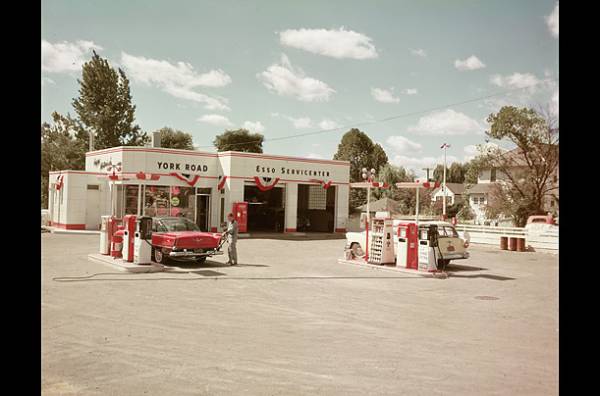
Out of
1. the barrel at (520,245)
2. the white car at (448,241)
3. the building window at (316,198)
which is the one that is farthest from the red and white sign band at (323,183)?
the white car at (448,241)

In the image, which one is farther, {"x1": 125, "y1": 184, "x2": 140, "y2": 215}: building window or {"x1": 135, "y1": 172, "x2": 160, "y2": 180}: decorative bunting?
{"x1": 125, "y1": 184, "x2": 140, "y2": 215}: building window

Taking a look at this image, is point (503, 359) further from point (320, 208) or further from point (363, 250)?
point (320, 208)

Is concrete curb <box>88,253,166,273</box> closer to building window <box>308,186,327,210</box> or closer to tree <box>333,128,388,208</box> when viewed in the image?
building window <box>308,186,327,210</box>

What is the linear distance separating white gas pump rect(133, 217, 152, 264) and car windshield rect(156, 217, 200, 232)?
4.69 feet

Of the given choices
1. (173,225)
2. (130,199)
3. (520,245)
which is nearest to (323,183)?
(130,199)

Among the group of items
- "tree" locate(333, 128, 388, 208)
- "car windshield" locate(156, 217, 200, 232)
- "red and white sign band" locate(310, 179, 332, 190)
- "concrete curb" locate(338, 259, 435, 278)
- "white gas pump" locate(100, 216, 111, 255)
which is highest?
"tree" locate(333, 128, 388, 208)

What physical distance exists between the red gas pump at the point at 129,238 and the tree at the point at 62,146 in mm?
35854

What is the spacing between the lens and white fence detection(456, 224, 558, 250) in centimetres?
2486

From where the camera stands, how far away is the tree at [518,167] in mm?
26250

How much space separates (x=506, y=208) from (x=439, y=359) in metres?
24.2

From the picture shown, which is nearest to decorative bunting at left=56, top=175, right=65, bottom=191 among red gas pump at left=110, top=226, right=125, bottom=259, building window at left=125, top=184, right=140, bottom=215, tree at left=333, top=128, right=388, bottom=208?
building window at left=125, top=184, right=140, bottom=215

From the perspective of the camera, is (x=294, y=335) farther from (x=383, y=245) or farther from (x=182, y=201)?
→ (x=182, y=201)

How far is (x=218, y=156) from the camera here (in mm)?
33750

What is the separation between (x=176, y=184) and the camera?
31.9 meters
